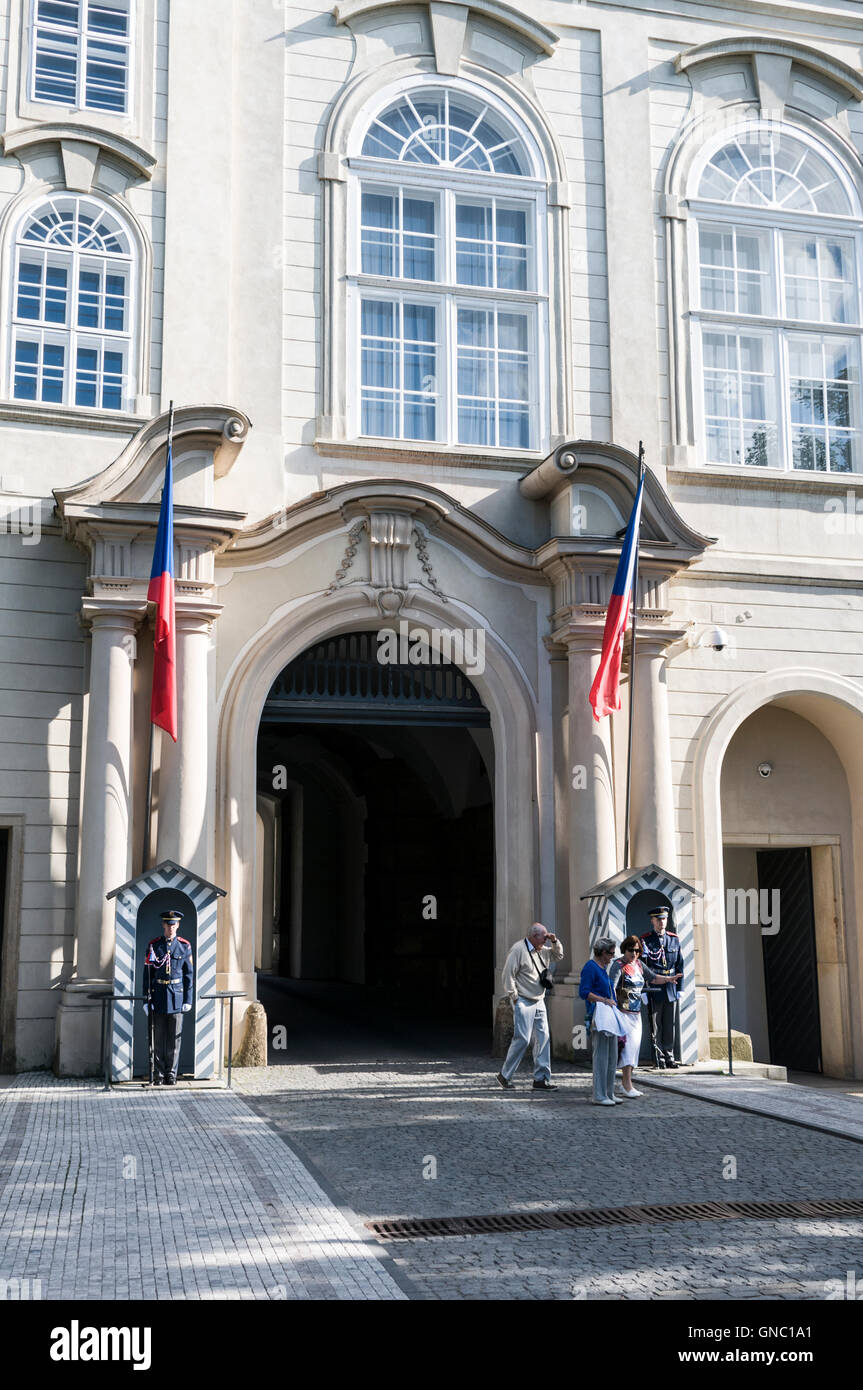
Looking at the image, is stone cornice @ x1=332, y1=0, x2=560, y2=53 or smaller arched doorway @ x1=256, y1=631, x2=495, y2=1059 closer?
smaller arched doorway @ x1=256, y1=631, x2=495, y2=1059

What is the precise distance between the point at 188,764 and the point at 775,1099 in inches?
235

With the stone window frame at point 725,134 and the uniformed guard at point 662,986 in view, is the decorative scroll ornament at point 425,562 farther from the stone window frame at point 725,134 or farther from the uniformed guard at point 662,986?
the uniformed guard at point 662,986

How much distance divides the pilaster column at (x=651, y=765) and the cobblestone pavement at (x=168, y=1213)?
17.8 ft

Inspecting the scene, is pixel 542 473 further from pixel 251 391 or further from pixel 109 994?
pixel 109 994

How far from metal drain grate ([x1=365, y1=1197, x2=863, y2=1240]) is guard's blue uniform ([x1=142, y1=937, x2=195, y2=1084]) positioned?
16.6 feet

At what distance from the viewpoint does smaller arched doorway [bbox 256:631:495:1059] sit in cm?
1483

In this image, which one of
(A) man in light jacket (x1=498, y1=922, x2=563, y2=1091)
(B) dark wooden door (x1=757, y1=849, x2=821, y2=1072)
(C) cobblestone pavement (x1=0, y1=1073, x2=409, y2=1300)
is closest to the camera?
(C) cobblestone pavement (x1=0, y1=1073, x2=409, y2=1300)

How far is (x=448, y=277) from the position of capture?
1568 centimetres

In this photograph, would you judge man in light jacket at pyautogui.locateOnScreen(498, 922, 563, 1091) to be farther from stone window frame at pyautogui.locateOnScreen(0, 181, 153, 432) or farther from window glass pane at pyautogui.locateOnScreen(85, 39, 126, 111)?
window glass pane at pyautogui.locateOnScreen(85, 39, 126, 111)

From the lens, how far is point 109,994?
1194cm

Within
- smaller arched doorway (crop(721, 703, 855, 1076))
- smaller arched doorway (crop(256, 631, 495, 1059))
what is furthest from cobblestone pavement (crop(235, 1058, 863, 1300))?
smaller arched doorway (crop(721, 703, 855, 1076))

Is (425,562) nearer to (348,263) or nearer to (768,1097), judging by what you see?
(348,263)
